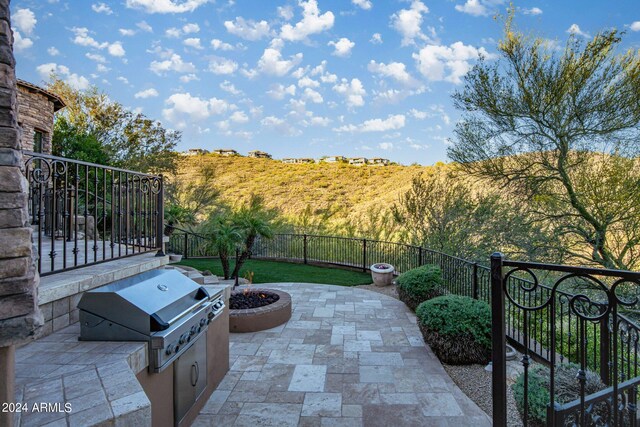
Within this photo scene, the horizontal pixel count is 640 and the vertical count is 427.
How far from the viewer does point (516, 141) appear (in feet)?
23.3

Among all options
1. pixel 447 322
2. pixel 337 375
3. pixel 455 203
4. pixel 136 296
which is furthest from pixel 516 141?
pixel 136 296

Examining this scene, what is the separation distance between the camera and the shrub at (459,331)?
12.7ft

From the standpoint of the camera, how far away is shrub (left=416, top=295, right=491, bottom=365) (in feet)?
12.7

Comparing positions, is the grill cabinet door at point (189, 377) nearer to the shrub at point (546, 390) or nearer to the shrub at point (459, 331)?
the shrub at point (546, 390)

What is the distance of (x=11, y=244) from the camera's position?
1.03 metres

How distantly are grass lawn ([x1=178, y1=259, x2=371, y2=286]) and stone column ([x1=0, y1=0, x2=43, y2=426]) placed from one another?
786cm

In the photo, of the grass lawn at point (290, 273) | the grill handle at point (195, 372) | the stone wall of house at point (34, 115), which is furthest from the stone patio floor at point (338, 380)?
the stone wall of house at point (34, 115)

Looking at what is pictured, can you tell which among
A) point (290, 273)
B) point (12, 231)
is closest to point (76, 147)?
point (290, 273)

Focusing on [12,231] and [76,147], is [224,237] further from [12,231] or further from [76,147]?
[76,147]

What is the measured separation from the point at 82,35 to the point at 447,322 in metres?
12.6

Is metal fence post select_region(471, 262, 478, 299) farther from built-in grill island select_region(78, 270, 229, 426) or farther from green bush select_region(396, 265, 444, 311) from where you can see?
built-in grill island select_region(78, 270, 229, 426)

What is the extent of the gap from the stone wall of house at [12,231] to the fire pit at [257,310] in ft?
13.4

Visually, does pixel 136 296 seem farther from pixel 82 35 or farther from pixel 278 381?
pixel 82 35

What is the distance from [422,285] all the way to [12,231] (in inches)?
225
